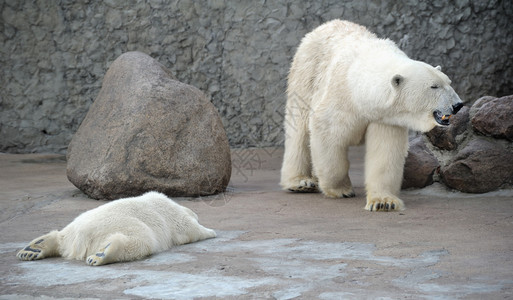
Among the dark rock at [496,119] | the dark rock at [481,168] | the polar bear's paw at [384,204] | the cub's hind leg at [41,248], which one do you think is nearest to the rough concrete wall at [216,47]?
the dark rock at [496,119]

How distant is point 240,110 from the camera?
9203 mm

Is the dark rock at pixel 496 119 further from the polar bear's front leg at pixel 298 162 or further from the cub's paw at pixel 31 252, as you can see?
the cub's paw at pixel 31 252

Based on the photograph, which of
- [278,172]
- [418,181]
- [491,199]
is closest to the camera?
[491,199]

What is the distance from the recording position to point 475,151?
5.59 meters

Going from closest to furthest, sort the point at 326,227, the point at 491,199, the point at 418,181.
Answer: the point at 326,227 < the point at 491,199 < the point at 418,181

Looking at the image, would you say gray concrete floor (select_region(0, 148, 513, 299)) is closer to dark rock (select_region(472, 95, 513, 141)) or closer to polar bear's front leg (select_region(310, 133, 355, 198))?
polar bear's front leg (select_region(310, 133, 355, 198))

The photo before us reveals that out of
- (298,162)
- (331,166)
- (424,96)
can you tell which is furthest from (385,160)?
(298,162)

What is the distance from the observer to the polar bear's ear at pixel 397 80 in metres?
4.72

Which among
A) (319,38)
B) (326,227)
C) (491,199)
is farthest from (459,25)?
(326,227)

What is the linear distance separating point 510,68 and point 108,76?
562cm

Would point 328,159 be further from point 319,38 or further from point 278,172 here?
point 278,172

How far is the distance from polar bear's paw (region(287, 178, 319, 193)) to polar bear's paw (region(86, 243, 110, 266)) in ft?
9.35

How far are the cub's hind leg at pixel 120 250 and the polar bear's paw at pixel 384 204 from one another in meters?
2.00

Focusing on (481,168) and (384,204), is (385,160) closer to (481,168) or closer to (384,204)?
(384,204)
